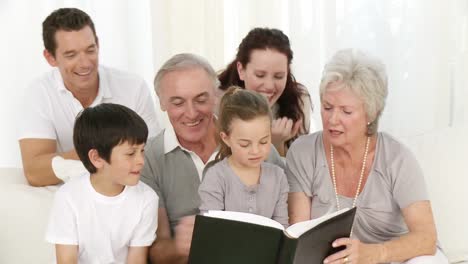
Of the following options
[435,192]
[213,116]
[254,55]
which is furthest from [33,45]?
[435,192]

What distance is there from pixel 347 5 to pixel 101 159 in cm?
182

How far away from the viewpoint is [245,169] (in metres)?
2.18

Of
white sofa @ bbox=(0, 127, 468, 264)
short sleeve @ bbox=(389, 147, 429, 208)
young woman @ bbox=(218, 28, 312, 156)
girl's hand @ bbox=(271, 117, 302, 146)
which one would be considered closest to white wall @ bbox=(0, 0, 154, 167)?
young woman @ bbox=(218, 28, 312, 156)

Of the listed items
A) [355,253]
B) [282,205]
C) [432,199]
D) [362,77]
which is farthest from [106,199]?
[432,199]

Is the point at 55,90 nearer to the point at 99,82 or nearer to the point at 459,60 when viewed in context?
the point at 99,82

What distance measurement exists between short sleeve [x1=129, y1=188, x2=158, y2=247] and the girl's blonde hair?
27 centimetres

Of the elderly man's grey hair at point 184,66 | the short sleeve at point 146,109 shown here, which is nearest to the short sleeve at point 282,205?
the elderly man's grey hair at point 184,66

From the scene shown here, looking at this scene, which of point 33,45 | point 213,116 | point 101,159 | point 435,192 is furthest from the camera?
point 33,45

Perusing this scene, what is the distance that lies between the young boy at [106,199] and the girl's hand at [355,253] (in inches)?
19.6

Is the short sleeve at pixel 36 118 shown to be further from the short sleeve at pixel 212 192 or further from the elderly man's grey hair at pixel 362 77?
the elderly man's grey hair at pixel 362 77

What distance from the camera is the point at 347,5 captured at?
3.54 meters

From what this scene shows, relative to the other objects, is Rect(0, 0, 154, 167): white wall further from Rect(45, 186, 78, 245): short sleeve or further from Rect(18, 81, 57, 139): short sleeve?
Rect(45, 186, 78, 245): short sleeve

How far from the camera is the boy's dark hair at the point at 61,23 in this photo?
269 centimetres

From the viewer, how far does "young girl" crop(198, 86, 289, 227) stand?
6.89ft
